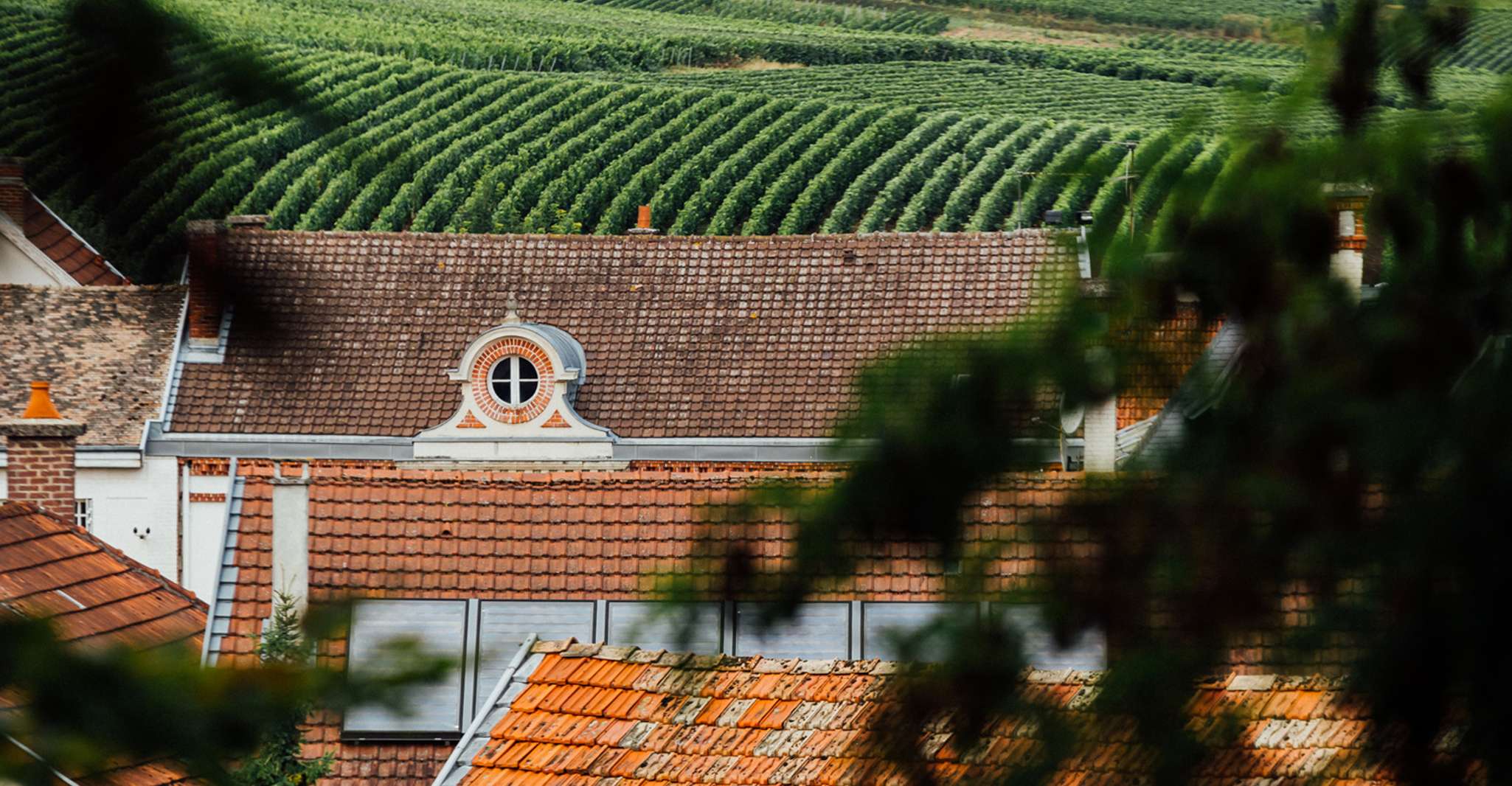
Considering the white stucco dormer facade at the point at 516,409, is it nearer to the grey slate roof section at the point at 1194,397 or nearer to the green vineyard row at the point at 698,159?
the green vineyard row at the point at 698,159

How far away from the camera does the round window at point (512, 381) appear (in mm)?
20391

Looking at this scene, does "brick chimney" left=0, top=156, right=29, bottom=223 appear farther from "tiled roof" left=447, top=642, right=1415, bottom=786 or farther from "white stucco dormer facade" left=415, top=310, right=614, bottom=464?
"white stucco dormer facade" left=415, top=310, right=614, bottom=464

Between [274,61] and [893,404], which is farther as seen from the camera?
[274,61]

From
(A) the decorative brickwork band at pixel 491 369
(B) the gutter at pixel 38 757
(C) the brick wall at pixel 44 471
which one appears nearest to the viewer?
(B) the gutter at pixel 38 757

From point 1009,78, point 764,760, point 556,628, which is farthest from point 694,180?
point 764,760

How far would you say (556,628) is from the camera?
10.2 meters

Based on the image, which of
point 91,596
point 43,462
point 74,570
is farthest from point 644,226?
point 91,596

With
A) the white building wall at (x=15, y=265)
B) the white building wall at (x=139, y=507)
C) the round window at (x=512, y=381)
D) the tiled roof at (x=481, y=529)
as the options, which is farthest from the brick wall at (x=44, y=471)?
the white building wall at (x=15, y=265)

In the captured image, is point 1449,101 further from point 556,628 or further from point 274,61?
point 556,628

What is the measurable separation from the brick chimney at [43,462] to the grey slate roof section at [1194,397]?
38.6 feet

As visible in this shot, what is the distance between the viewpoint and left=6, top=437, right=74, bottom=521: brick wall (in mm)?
12602

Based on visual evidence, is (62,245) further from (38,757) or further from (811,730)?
(811,730)

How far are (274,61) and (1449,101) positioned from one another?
3.46 ft

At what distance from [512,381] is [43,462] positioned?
25.9 ft
